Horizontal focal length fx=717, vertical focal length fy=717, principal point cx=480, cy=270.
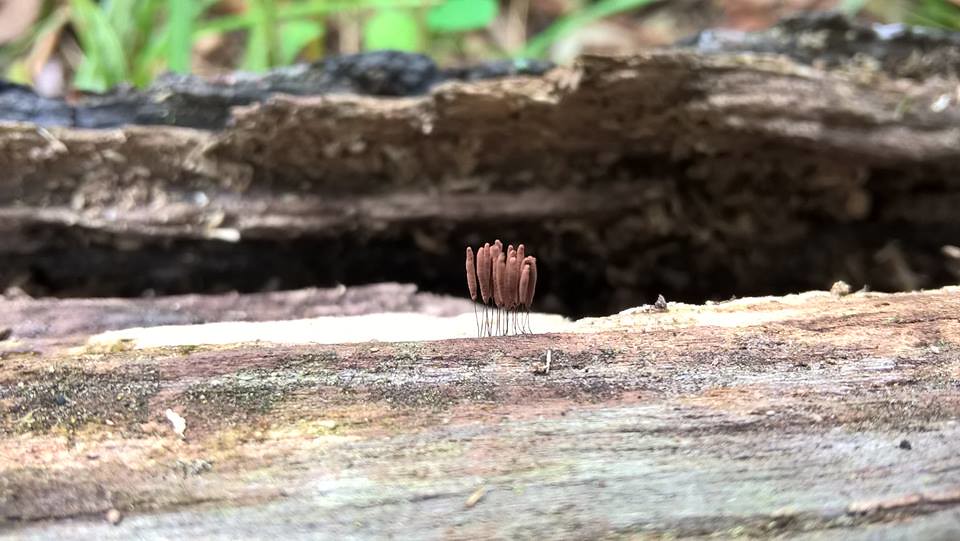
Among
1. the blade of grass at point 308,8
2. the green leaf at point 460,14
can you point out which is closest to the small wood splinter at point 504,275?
the green leaf at point 460,14

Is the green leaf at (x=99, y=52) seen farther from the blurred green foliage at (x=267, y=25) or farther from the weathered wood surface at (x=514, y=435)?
the weathered wood surface at (x=514, y=435)

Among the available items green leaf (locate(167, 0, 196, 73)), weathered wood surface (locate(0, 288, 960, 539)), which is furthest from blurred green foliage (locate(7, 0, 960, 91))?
weathered wood surface (locate(0, 288, 960, 539))

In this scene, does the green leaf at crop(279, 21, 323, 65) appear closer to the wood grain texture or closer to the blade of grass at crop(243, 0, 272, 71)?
the blade of grass at crop(243, 0, 272, 71)

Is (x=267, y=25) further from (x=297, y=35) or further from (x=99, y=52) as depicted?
(x=99, y=52)

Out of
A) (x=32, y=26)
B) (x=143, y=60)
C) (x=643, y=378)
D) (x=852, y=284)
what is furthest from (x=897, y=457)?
(x=32, y=26)

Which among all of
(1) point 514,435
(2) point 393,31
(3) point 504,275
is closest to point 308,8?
(2) point 393,31

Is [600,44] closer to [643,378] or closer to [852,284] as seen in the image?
[852,284]
